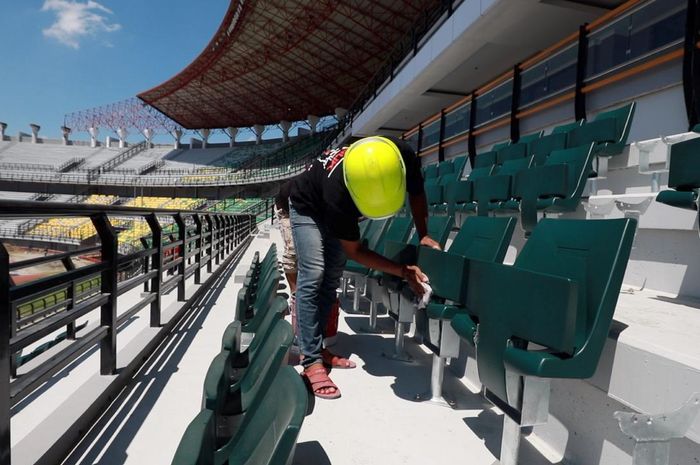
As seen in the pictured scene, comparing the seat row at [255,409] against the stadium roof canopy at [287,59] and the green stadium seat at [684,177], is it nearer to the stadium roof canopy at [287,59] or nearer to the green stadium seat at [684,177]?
the green stadium seat at [684,177]

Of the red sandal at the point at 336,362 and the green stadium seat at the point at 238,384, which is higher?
the green stadium seat at the point at 238,384

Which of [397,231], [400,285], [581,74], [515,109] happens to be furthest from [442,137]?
[400,285]

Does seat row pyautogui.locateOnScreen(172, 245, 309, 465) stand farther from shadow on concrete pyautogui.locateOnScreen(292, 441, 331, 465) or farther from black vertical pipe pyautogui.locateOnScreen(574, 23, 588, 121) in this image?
black vertical pipe pyautogui.locateOnScreen(574, 23, 588, 121)

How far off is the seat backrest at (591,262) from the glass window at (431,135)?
1002 centimetres

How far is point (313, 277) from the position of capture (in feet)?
7.06

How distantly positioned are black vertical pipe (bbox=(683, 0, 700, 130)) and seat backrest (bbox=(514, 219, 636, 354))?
364 centimetres

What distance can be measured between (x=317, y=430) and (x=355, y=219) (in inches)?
35.2

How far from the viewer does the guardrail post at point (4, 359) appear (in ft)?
3.89

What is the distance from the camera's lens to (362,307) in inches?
157

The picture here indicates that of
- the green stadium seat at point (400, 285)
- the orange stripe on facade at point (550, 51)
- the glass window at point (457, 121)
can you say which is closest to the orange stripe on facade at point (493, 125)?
the glass window at point (457, 121)

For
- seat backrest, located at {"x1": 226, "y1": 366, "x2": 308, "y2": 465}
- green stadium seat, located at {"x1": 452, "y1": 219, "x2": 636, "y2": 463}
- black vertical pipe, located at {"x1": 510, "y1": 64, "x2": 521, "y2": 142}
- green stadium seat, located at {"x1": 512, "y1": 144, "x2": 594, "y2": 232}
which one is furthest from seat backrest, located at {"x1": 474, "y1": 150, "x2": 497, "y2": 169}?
seat backrest, located at {"x1": 226, "y1": 366, "x2": 308, "y2": 465}

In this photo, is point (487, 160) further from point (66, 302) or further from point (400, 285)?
point (66, 302)

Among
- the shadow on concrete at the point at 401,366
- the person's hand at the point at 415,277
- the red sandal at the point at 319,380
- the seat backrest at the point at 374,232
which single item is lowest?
the shadow on concrete at the point at 401,366

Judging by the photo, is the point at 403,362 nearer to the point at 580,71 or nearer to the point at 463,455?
the point at 463,455
